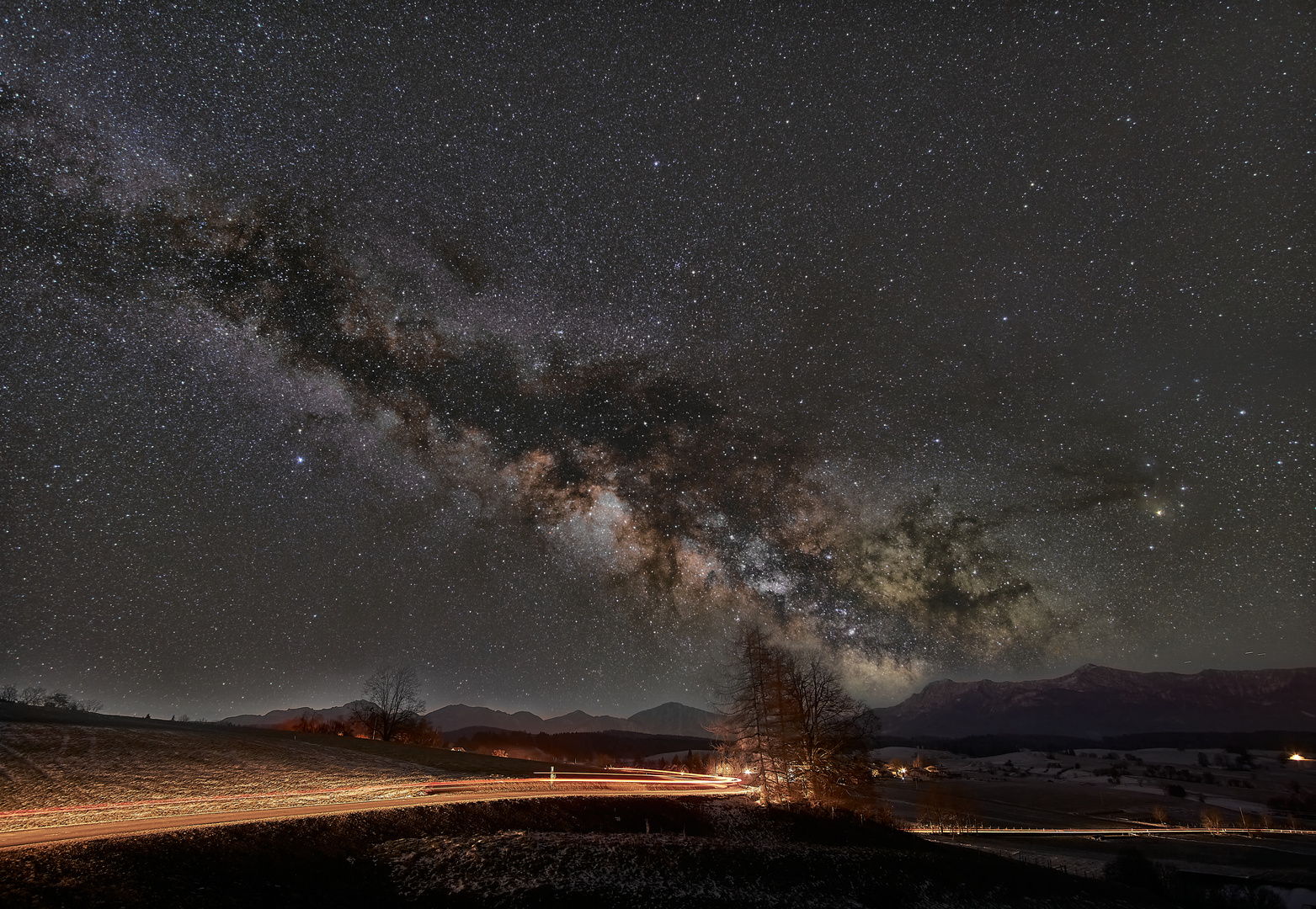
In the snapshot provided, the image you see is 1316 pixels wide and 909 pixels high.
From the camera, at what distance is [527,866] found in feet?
60.4

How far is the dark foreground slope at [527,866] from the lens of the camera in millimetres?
13289

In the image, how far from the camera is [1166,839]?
55375mm

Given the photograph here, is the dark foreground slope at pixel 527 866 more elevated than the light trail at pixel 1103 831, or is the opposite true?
the dark foreground slope at pixel 527 866

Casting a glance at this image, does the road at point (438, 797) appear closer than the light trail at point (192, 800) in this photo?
Yes

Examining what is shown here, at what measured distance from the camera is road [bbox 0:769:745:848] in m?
15.5

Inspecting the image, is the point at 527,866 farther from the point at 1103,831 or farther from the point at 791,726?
the point at 1103,831

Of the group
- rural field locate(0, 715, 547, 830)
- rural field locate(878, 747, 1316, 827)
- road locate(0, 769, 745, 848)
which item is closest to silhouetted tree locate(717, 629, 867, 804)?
road locate(0, 769, 745, 848)

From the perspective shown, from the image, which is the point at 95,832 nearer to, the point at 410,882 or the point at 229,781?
the point at 410,882

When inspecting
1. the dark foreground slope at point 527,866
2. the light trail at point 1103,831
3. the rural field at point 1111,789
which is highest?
the dark foreground slope at point 527,866


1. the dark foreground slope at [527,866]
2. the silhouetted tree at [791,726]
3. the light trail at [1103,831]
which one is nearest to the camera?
A: the dark foreground slope at [527,866]

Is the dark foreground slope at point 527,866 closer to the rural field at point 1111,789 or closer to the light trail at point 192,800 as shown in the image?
the light trail at point 192,800

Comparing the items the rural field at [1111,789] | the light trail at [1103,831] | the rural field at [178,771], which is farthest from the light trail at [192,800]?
the rural field at [1111,789]

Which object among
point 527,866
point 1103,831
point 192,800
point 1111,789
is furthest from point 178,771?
point 1111,789

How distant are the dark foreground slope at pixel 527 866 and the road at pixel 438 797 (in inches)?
46.5
